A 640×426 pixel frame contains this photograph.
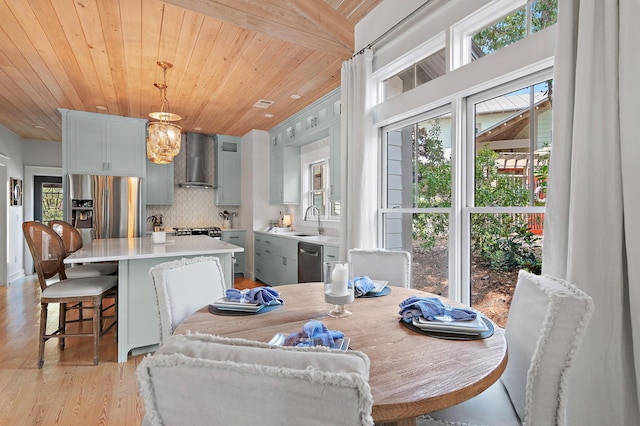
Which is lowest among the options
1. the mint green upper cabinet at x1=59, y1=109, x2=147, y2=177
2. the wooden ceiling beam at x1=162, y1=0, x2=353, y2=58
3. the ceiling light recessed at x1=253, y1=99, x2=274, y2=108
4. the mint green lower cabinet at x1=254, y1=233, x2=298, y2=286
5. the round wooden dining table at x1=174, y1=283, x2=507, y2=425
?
the mint green lower cabinet at x1=254, y1=233, x2=298, y2=286

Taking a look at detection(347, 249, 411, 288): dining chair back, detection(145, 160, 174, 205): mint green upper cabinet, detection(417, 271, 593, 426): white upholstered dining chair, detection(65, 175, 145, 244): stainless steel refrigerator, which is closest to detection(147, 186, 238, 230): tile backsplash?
detection(145, 160, 174, 205): mint green upper cabinet

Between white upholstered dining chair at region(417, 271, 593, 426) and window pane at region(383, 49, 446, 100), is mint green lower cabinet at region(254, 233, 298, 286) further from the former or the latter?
white upholstered dining chair at region(417, 271, 593, 426)

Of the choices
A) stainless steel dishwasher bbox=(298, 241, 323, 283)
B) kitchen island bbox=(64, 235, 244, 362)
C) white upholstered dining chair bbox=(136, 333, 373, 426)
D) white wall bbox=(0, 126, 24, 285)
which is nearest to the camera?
white upholstered dining chair bbox=(136, 333, 373, 426)

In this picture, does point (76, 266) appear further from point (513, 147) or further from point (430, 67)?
point (513, 147)

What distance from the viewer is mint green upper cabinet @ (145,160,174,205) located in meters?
5.66

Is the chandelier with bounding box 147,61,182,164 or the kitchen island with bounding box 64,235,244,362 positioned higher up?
the chandelier with bounding box 147,61,182,164

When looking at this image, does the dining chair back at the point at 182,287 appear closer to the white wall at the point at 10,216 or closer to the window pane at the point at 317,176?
the window pane at the point at 317,176

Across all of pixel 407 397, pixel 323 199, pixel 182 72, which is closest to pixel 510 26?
pixel 407 397

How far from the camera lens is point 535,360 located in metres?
0.96

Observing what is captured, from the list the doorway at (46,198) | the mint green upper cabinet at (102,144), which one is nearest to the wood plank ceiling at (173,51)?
the mint green upper cabinet at (102,144)

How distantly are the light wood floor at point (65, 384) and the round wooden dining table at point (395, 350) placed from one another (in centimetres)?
124

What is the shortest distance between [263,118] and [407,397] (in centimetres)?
482

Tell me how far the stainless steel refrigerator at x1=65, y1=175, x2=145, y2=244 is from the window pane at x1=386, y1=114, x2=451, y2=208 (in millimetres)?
3886

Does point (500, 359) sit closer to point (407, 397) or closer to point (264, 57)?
point (407, 397)
